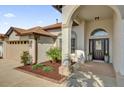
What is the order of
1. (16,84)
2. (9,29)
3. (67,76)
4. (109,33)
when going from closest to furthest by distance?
(16,84) → (67,76) → (109,33) → (9,29)

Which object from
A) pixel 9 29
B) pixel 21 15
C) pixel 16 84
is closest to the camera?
pixel 16 84

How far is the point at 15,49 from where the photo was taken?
41.2 feet

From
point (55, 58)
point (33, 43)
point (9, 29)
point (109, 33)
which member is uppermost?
point (9, 29)

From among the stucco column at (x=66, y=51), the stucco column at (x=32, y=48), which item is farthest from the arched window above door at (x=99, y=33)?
the stucco column at (x=32, y=48)

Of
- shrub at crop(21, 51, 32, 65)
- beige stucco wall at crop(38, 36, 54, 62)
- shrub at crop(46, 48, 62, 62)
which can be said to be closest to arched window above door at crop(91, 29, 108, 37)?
shrub at crop(46, 48, 62, 62)

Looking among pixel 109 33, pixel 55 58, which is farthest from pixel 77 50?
pixel 109 33

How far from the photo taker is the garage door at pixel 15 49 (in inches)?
453

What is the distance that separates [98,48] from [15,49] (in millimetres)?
8672

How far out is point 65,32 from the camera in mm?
6625

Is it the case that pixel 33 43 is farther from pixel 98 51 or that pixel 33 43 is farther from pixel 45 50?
pixel 98 51

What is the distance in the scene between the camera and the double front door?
10.9m

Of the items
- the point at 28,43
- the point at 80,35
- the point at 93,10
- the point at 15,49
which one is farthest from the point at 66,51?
the point at 15,49

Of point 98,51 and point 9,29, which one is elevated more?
point 9,29

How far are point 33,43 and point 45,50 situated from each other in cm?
186
